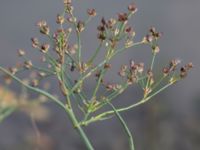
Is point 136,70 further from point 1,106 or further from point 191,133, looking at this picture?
point 191,133

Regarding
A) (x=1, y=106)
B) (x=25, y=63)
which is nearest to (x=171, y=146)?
(x=1, y=106)

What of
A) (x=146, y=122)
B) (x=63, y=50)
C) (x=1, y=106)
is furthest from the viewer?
(x=146, y=122)

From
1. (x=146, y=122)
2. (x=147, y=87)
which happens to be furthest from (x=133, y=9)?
(x=146, y=122)

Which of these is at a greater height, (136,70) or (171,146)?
(136,70)

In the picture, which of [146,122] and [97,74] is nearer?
[97,74]

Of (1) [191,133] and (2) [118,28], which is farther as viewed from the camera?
(1) [191,133]

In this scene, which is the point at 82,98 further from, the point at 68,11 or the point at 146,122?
the point at 146,122

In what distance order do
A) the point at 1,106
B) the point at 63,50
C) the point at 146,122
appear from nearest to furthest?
the point at 63,50 → the point at 1,106 → the point at 146,122

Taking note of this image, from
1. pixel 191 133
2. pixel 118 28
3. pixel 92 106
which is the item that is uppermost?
pixel 118 28

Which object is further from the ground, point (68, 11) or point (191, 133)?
point (68, 11)
